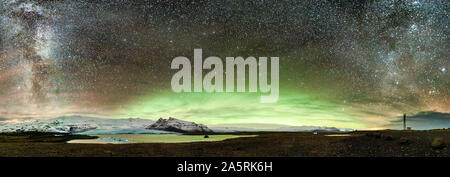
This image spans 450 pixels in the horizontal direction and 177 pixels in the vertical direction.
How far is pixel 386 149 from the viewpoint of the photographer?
2303cm
